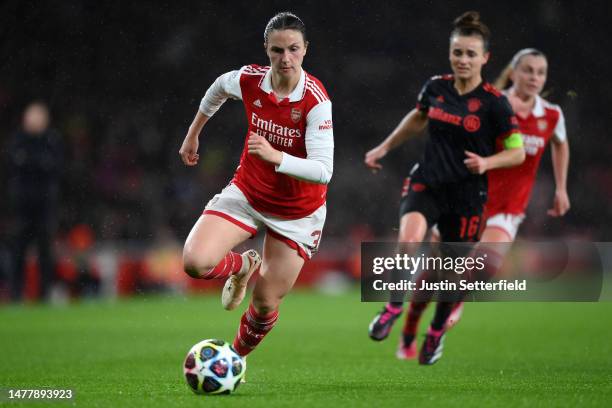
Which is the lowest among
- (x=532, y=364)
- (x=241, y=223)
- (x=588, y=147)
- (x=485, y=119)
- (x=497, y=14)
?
(x=532, y=364)

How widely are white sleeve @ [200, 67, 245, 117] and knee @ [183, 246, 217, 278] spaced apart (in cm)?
96

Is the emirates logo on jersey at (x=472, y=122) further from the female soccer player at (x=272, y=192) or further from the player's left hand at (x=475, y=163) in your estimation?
the female soccer player at (x=272, y=192)

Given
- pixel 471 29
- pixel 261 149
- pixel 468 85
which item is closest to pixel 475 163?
pixel 468 85

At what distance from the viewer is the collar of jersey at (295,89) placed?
5098mm

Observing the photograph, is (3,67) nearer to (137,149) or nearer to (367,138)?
(137,149)

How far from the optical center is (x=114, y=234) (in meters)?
14.9

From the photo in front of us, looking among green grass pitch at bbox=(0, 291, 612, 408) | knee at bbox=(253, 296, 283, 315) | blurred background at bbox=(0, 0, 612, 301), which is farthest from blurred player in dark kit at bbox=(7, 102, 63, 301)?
knee at bbox=(253, 296, 283, 315)

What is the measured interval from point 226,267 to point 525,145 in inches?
130

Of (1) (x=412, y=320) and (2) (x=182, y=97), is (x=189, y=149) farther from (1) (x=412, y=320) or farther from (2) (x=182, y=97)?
(2) (x=182, y=97)

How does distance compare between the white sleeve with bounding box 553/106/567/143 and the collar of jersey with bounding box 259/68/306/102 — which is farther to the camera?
the white sleeve with bounding box 553/106/567/143

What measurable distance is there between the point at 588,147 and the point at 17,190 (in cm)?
1162

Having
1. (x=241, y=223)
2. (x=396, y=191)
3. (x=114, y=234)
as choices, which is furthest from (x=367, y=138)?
(x=241, y=223)

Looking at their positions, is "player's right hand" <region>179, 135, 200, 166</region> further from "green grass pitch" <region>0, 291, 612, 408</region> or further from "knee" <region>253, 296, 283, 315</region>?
"green grass pitch" <region>0, 291, 612, 408</region>

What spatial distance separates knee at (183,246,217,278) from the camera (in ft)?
16.5
